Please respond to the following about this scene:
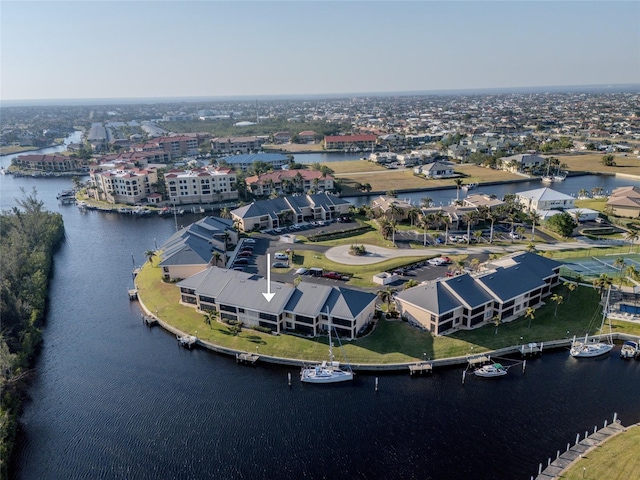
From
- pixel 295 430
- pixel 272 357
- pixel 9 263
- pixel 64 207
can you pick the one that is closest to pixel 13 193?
pixel 64 207

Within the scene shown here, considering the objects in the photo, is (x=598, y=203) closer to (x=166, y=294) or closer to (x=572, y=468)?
(x=572, y=468)

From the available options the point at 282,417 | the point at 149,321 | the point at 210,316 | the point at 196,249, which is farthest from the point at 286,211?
the point at 282,417

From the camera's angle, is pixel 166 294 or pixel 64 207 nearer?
pixel 166 294

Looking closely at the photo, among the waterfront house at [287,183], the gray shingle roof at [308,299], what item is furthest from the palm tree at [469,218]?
the waterfront house at [287,183]

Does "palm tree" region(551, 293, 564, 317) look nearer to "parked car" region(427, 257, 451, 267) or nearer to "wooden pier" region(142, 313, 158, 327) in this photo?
"parked car" region(427, 257, 451, 267)

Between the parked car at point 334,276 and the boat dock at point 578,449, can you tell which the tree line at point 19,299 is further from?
the boat dock at point 578,449

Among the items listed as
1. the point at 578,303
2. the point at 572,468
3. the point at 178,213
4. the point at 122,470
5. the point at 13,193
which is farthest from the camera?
the point at 13,193

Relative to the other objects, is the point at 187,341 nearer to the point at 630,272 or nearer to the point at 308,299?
the point at 308,299
